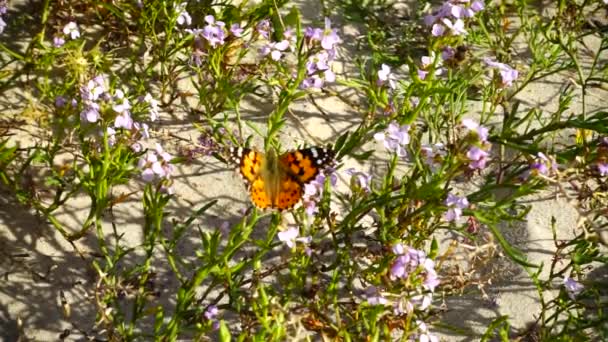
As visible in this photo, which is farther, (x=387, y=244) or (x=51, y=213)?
(x=51, y=213)

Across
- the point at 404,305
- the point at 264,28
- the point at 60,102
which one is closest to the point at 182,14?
the point at 264,28

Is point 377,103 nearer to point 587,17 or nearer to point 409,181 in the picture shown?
point 409,181

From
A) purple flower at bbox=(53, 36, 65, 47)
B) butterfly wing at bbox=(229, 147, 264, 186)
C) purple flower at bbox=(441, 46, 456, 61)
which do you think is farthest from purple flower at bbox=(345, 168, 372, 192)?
purple flower at bbox=(53, 36, 65, 47)

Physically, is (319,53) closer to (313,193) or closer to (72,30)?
(313,193)

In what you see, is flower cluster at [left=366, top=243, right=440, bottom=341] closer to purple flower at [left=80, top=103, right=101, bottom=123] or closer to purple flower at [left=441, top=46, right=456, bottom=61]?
purple flower at [left=441, top=46, right=456, bottom=61]

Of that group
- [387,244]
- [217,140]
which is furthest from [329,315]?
[217,140]

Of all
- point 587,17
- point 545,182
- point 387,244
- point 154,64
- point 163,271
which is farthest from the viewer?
point 587,17
